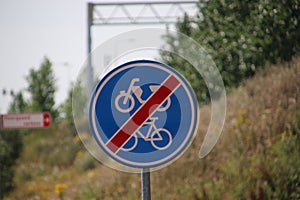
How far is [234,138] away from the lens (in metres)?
9.50

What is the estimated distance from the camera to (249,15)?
14086 mm

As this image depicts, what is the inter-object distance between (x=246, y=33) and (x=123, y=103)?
11454mm

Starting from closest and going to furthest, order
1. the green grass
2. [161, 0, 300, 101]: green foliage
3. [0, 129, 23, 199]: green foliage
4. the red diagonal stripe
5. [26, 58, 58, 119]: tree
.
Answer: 1. the red diagonal stripe
2. the green grass
3. [161, 0, 300, 101]: green foliage
4. [0, 129, 23, 199]: green foliage
5. [26, 58, 58, 119]: tree

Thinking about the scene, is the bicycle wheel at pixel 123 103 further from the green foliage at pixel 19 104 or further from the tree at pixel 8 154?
the green foliage at pixel 19 104

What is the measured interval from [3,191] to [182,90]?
1259cm

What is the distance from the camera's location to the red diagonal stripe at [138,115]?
320cm

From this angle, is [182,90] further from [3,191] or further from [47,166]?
[47,166]

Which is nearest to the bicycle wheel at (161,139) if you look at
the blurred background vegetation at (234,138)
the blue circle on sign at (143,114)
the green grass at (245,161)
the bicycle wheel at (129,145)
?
the blue circle on sign at (143,114)

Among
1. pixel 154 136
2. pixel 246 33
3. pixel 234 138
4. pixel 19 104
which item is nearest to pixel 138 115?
pixel 154 136

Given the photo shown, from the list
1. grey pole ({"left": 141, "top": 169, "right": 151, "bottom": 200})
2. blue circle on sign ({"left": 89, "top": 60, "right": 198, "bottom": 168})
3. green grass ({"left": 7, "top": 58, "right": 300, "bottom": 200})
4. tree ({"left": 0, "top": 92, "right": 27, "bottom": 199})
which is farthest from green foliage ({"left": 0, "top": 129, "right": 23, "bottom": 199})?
blue circle on sign ({"left": 89, "top": 60, "right": 198, "bottom": 168})

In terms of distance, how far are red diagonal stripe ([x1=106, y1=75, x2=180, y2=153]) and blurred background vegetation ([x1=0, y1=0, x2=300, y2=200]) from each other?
0.44 m

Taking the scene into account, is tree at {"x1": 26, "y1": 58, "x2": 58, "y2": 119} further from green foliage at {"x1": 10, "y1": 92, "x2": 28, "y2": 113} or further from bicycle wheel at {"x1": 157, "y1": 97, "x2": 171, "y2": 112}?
bicycle wheel at {"x1": 157, "y1": 97, "x2": 171, "y2": 112}

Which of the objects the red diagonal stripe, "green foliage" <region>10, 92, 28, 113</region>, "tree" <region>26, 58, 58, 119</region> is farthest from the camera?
"green foliage" <region>10, 92, 28, 113</region>

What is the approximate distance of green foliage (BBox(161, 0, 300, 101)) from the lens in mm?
12906
